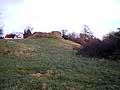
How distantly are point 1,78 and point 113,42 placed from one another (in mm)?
19994

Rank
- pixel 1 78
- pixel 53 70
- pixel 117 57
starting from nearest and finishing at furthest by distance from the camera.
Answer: pixel 1 78, pixel 53 70, pixel 117 57

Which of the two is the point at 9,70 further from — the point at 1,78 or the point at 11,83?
the point at 11,83

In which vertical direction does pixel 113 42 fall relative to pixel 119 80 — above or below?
above

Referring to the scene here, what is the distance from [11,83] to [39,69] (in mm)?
5622

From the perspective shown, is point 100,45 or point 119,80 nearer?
point 119,80

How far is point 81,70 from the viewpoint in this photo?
19.9m

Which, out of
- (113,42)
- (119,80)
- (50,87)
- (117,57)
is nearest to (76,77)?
(119,80)

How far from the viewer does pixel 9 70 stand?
751 inches

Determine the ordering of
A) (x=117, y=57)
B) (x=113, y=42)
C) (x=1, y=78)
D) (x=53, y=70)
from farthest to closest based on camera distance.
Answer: (x=113, y=42) → (x=117, y=57) → (x=53, y=70) → (x=1, y=78)

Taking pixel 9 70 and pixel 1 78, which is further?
pixel 9 70

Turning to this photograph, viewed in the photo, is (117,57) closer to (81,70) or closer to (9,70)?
(81,70)

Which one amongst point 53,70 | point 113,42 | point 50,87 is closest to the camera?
point 50,87

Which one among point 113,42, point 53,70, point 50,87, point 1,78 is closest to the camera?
point 50,87

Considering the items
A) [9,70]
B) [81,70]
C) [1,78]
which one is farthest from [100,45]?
[1,78]
